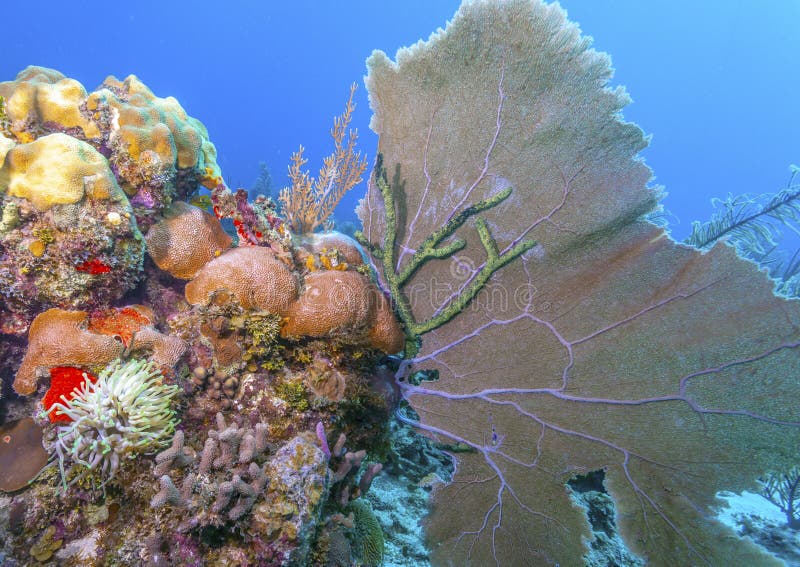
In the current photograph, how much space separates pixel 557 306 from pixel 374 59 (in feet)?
9.61

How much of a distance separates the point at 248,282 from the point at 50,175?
1393 millimetres

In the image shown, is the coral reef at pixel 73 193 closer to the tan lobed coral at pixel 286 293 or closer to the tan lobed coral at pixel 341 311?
the tan lobed coral at pixel 286 293

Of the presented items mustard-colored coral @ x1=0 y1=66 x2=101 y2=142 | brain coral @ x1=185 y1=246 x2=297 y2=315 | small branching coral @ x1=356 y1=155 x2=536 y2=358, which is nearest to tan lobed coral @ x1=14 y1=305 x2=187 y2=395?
brain coral @ x1=185 y1=246 x2=297 y2=315

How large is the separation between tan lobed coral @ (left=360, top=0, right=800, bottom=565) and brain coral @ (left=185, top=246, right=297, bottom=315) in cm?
112

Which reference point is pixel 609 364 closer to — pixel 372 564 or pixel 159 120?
pixel 372 564

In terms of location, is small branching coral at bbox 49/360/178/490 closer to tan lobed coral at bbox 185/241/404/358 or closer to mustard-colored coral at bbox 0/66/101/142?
tan lobed coral at bbox 185/241/404/358

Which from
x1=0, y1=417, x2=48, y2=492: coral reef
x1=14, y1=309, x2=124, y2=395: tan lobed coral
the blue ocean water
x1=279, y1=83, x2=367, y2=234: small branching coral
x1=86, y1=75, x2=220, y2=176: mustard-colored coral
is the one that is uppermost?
the blue ocean water

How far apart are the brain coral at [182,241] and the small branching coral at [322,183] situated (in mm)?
1013

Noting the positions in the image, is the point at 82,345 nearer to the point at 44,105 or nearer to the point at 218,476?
the point at 218,476

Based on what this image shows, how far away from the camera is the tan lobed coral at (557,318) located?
2.76m

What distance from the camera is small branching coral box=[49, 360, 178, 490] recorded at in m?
2.07

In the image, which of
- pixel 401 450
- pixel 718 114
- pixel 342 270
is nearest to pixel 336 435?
pixel 342 270

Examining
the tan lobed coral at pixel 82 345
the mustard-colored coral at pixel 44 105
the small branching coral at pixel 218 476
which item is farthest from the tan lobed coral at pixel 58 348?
the mustard-colored coral at pixel 44 105

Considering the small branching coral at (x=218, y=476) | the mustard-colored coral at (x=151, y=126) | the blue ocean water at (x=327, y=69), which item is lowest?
the small branching coral at (x=218, y=476)
